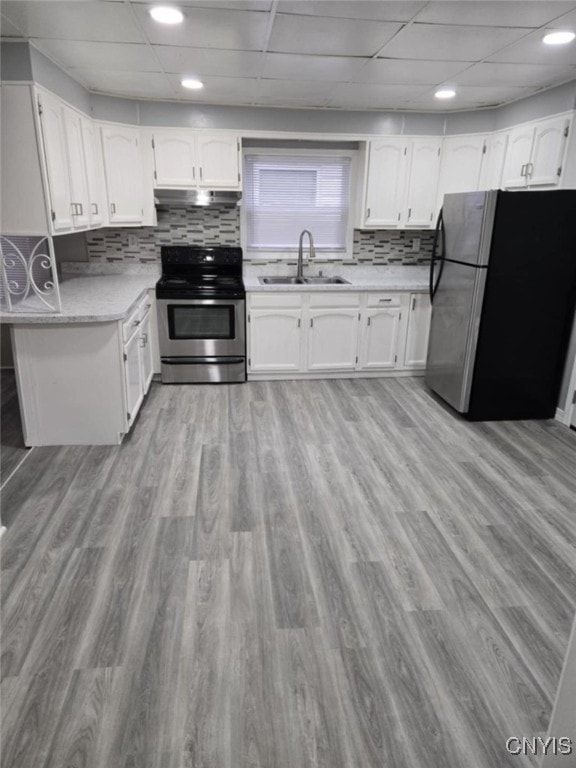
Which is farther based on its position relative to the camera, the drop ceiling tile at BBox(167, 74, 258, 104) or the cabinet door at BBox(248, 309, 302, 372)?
the cabinet door at BBox(248, 309, 302, 372)

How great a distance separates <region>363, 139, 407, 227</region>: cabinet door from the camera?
436 centimetres

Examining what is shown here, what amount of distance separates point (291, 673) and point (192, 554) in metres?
0.77

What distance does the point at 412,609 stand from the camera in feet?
6.53

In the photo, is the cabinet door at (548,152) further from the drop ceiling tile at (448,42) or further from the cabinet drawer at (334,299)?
the cabinet drawer at (334,299)

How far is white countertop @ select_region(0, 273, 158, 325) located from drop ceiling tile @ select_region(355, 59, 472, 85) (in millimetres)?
2110

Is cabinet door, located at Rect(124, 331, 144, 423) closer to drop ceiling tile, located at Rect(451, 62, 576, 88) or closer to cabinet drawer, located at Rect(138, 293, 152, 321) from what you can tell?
cabinet drawer, located at Rect(138, 293, 152, 321)

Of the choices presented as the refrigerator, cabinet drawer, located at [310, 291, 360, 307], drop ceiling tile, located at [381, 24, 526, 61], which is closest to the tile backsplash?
cabinet drawer, located at [310, 291, 360, 307]

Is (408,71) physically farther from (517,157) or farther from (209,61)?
(517,157)

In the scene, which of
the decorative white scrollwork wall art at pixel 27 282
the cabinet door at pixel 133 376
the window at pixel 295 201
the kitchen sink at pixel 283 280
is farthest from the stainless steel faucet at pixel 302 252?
the decorative white scrollwork wall art at pixel 27 282

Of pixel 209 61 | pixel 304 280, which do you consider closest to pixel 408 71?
pixel 209 61

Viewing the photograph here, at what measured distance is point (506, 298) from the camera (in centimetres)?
354

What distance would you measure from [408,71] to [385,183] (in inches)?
54.0

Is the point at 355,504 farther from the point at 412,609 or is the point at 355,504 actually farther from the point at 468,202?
the point at 468,202

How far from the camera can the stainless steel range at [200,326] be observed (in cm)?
422
